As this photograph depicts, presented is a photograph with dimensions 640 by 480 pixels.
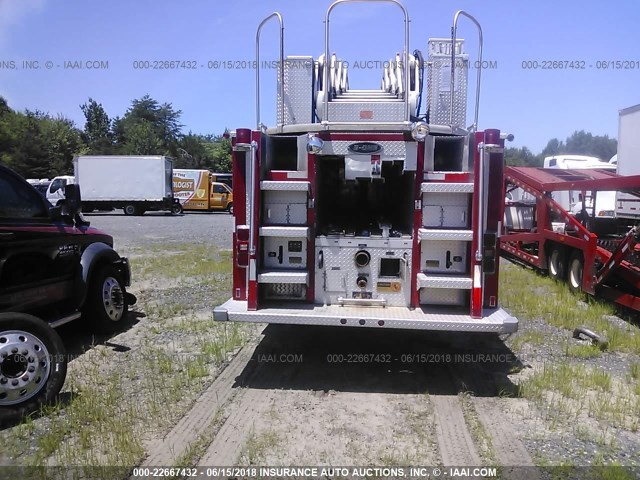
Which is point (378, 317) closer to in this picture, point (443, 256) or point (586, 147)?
point (443, 256)

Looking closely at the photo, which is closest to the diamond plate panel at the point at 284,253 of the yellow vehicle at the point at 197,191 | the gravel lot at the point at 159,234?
the gravel lot at the point at 159,234

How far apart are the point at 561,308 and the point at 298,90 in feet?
17.0

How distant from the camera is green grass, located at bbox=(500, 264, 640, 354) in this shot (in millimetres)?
6828

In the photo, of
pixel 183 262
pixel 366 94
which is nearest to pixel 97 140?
pixel 183 262

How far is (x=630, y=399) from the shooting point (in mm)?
4918

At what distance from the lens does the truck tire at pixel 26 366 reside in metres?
4.21

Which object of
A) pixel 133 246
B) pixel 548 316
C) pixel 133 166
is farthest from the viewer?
pixel 133 166

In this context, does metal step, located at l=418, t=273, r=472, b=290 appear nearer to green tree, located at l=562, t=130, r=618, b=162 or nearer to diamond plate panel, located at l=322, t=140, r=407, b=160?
diamond plate panel, located at l=322, t=140, r=407, b=160

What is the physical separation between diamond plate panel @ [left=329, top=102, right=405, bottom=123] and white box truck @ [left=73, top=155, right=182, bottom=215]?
83.8ft

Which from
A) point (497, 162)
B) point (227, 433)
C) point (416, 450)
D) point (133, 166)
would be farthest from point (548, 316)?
point (133, 166)

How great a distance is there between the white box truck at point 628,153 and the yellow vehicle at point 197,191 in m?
25.9

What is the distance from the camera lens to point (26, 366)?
4.33 metres

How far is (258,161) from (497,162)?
234cm

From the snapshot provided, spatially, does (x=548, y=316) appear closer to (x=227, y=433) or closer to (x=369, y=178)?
(x=369, y=178)
